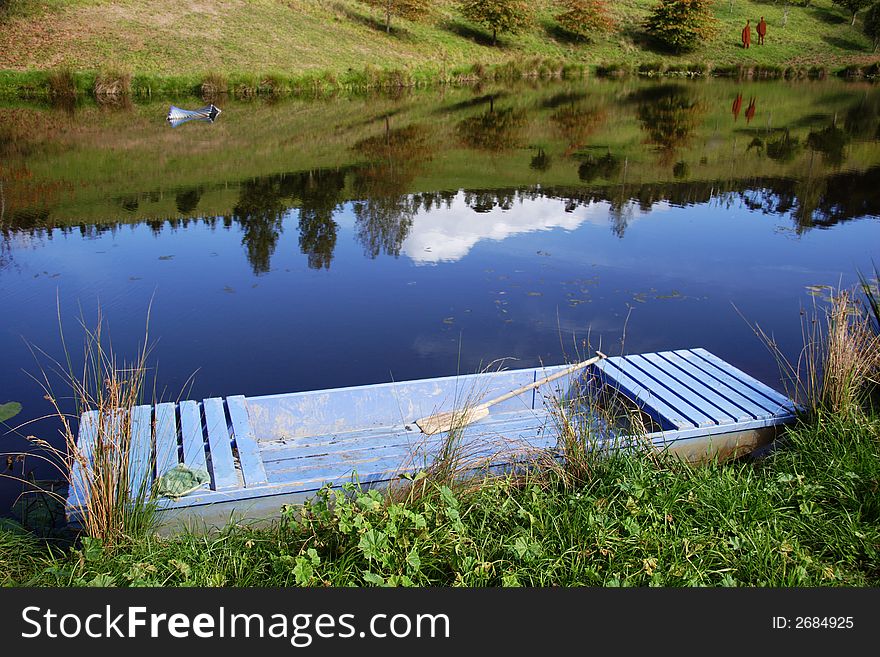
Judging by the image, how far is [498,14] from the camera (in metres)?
42.7

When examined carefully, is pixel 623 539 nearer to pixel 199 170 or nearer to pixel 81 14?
pixel 199 170

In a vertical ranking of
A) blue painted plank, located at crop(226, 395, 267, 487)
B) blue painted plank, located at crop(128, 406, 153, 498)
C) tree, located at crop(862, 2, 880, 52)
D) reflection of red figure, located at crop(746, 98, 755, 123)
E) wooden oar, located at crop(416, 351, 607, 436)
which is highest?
tree, located at crop(862, 2, 880, 52)

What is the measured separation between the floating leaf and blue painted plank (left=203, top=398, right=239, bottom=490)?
5.78ft

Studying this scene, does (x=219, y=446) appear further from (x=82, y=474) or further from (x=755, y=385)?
(x=755, y=385)

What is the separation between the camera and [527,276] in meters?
9.71

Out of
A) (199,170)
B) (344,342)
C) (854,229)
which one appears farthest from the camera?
(199,170)

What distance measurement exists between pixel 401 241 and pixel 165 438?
7191 mm

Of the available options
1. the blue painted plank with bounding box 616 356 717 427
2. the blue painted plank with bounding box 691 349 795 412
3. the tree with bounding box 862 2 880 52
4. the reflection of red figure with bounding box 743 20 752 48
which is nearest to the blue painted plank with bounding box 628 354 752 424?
the blue painted plank with bounding box 616 356 717 427

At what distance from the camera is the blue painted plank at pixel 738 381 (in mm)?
5188

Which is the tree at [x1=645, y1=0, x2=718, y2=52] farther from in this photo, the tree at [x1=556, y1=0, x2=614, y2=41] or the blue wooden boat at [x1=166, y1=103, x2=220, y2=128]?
the blue wooden boat at [x1=166, y1=103, x2=220, y2=128]

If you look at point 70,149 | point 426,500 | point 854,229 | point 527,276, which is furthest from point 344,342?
point 70,149

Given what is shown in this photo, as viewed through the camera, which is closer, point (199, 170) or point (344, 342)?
point (344, 342)

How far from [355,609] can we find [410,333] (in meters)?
4.82

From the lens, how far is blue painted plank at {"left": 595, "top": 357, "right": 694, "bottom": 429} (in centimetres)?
492
